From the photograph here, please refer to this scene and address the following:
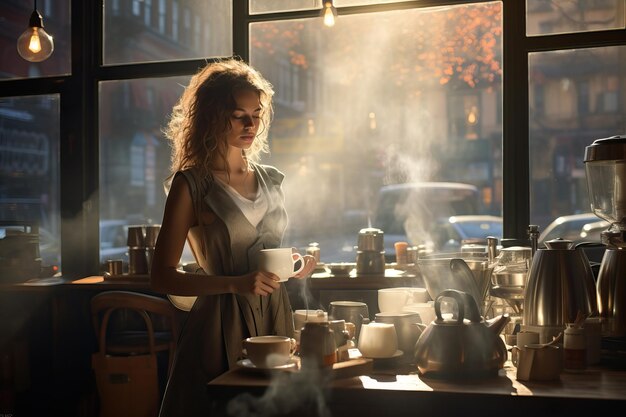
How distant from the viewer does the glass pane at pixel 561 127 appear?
4230 mm

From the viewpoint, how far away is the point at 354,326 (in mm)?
2188

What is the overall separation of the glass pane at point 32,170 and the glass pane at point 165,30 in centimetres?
60

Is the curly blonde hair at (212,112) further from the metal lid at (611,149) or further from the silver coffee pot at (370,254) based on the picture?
the silver coffee pot at (370,254)

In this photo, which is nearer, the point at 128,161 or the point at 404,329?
the point at 404,329

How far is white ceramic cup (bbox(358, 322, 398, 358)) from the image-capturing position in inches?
77.0

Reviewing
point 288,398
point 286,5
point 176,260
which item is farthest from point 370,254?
point 288,398

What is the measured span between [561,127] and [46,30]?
11.3ft

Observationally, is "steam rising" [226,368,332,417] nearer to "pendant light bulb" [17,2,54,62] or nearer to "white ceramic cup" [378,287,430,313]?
"white ceramic cup" [378,287,430,313]

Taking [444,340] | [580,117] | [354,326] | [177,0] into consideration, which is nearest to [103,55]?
[177,0]

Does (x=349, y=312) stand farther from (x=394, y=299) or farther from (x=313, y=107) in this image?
(x=313, y=107)

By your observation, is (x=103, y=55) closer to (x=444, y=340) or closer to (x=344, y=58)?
(x=344, y=58)

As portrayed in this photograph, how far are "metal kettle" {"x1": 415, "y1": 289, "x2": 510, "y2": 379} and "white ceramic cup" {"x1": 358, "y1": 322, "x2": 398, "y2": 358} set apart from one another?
11 centimetres

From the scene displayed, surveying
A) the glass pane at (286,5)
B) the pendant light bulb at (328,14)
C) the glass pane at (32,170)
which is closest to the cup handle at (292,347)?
the pendant light bulb at (328,14)

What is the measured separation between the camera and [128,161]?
4.96 meters
